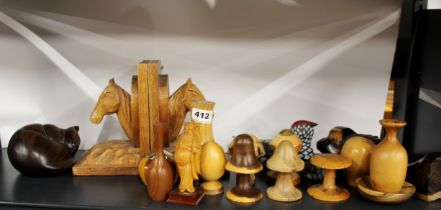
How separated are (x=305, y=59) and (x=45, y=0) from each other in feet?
2.21

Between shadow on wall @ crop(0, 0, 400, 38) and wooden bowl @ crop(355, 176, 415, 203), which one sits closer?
wooden bowl @ crop(355, 176, 415, 203)

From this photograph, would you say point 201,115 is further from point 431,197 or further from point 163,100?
point 431,197

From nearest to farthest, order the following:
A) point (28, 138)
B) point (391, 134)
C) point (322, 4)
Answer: point (391, 134), point (28, 138), point (322, 4)

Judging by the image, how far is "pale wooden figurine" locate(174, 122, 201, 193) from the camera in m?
0.75

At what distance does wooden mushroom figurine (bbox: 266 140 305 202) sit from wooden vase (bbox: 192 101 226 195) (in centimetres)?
9

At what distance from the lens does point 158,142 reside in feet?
2.40

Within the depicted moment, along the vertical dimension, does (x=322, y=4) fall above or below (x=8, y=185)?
above

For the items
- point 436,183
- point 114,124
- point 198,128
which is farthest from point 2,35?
point 436,183

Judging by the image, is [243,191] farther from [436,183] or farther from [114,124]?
[114,124]

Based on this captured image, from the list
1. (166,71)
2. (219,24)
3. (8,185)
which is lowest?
(8,185)

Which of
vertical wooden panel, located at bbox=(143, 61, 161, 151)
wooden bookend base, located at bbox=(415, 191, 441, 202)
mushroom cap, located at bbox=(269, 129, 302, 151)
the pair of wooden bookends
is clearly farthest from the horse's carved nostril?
wooden bookend base, located at bbox=(415, 191, 441, 202)

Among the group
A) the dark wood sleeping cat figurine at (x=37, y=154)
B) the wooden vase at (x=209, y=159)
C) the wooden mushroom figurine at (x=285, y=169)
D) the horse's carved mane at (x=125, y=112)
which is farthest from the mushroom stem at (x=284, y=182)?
the dark wood sleeping cat figurine at (x=37, y=154)

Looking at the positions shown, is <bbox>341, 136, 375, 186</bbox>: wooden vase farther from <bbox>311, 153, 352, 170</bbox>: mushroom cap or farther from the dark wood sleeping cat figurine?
the dark wood sleeping cat figurine

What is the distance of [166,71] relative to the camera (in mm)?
1044
